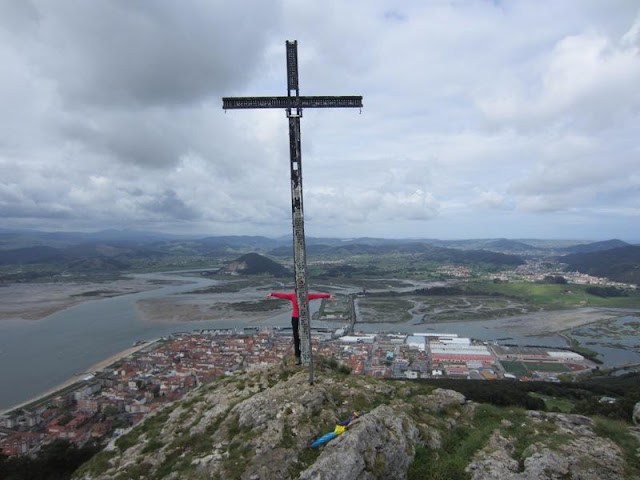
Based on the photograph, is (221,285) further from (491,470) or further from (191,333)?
(491,470)

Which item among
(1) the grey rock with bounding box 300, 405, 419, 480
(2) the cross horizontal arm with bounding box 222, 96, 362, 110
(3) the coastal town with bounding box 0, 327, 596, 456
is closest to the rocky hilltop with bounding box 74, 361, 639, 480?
(1) the grey rock with bounding box 300, 405, 419, 480

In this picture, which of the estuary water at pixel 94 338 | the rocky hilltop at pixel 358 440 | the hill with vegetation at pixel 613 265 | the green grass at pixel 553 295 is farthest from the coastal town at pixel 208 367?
the hill with vegetation at pixel 613 265

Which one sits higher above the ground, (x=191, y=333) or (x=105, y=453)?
(x=105, y=453)

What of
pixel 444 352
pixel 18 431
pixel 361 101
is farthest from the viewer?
pixel 444 352

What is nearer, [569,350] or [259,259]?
[569,350]

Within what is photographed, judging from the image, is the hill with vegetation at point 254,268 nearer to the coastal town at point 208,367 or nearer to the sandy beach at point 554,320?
the coastal town at point 208,367

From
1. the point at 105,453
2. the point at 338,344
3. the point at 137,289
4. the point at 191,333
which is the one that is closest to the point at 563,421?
the point at 105,453

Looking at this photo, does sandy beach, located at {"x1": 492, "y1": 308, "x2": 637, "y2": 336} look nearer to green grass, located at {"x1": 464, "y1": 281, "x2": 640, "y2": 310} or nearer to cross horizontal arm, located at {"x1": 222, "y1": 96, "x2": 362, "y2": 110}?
green grass, located at {"x1": 464, "y1": 281, "x2": 640, "y2": 310}
